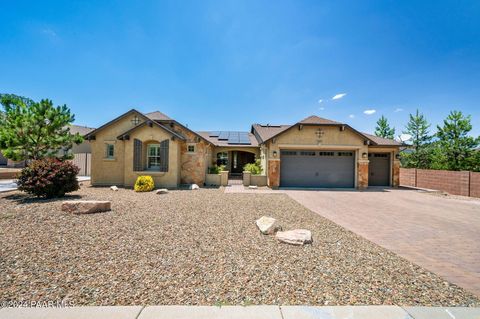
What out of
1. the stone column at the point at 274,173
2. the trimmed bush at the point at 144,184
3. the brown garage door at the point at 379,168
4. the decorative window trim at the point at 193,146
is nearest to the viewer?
the trimmed bush at the point at 144,184

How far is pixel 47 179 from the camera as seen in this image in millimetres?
9461

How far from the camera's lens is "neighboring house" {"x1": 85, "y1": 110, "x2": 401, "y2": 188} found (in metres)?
14.8

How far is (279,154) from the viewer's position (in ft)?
51.2

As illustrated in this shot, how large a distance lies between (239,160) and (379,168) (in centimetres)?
1335

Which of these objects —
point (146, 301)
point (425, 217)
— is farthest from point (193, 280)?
point (425, 217)

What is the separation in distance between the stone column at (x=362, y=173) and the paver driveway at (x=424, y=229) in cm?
469

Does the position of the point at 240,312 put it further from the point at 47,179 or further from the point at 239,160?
the point at 239,160

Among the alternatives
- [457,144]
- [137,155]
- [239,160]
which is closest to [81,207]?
[137,155]

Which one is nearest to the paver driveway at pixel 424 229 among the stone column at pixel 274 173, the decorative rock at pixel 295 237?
the decorative rock at pixel 295 237

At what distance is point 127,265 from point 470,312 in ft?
17.8

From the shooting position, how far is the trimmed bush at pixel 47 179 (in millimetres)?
9391

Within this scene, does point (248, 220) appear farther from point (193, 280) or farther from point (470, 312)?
point (470, 312)

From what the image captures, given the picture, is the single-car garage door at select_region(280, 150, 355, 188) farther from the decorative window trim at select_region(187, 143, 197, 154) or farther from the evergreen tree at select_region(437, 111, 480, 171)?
the evergreen tree at select_region(437, 111, 480, 171)

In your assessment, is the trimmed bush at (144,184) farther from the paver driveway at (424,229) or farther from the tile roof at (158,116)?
the paver driveway at (424,229)
